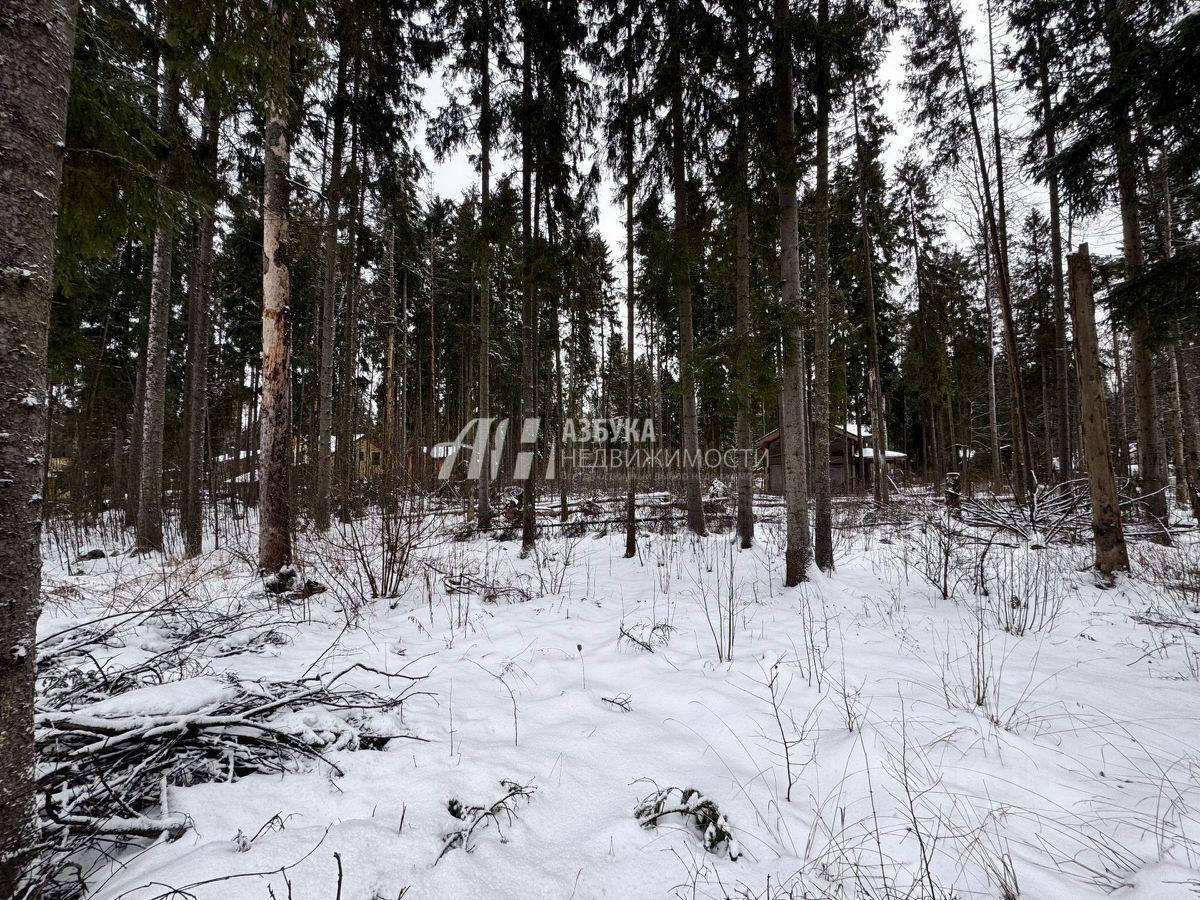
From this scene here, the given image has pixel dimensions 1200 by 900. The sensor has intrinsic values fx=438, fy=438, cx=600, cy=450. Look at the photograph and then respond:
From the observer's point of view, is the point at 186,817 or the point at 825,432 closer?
the point at 186,817

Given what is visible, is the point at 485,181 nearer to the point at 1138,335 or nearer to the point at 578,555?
the point at 578,555

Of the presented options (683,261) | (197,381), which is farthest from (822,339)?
(197,381)

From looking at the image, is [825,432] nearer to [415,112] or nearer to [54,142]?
[54,142]

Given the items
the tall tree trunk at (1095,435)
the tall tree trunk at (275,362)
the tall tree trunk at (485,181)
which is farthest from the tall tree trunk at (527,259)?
the tall tree trunk at (1095,435)

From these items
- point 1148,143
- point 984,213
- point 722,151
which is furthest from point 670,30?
point 984,213

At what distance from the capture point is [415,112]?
10.5 metres

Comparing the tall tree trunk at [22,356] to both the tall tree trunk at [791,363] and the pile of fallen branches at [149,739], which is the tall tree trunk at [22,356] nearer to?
the pile of fallen branches at [149,739]

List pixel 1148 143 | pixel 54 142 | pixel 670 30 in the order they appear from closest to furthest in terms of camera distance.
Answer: pixel 54 142
pixel 1148 143
pixel 670 30

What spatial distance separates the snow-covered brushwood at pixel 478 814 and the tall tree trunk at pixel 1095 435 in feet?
22.6

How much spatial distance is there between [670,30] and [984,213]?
1132 cm

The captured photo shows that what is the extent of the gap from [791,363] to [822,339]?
7.75 ft

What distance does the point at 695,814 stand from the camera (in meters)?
1.68

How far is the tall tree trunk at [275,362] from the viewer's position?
217 inches

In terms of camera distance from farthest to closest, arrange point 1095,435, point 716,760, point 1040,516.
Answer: point 1040,516 → point 1095,435 → point 716,760
